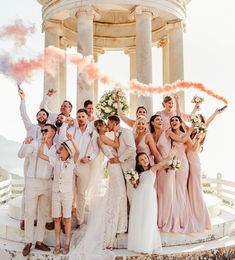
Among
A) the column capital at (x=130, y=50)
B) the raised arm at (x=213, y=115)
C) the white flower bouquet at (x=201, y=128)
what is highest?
the column capital at (x=130, y=50)

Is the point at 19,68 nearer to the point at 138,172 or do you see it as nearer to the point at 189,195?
the point at 138,172

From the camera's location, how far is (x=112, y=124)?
14430 millimetres

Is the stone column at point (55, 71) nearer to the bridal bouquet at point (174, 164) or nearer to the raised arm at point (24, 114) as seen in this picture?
the raised arm at point (24, 114)

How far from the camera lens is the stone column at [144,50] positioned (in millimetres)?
26984

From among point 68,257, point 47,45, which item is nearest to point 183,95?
point 47,45

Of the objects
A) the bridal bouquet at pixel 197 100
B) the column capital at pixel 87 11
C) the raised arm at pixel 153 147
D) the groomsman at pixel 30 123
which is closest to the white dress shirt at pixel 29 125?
the groomsman at pixel 30 123

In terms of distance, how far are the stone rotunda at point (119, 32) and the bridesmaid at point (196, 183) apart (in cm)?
1112

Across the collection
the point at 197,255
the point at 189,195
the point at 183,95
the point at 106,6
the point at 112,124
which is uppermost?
the point at 106,6

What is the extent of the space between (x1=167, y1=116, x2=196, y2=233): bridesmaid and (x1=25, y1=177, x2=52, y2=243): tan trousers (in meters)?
5.14

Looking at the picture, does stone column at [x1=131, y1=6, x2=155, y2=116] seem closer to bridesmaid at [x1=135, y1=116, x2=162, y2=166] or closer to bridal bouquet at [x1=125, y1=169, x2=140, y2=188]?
bridesmaid at [x1=135, y1=116, x2=162, y2=166]

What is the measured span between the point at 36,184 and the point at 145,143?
447cm

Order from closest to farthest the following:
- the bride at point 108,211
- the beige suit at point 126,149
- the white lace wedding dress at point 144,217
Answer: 1. the white lace wedding dress at point 144,217
2. the bride at point 108,211
3. the beige suit at point 126,149

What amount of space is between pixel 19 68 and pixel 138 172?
10.1 meters

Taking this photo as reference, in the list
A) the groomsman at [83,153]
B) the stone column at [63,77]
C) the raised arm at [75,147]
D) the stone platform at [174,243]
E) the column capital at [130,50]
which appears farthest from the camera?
the column capital at [130,50]
